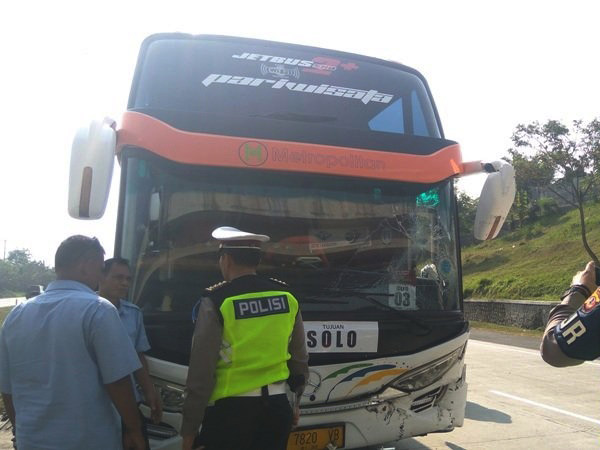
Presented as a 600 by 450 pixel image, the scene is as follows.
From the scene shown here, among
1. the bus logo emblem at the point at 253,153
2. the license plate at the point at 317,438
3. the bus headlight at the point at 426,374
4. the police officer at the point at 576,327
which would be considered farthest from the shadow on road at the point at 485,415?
the police officer at the point at 576,327

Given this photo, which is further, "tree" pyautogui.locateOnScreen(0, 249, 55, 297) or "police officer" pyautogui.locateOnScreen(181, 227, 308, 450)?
"tree" pyautogui.locateOnScreen(0, 249, 55, 297)

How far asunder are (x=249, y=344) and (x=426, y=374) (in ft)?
5.95

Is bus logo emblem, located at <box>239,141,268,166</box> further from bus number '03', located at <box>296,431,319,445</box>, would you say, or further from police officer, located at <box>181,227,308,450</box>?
bus number '03', located at <box>296,431,319,445</box>

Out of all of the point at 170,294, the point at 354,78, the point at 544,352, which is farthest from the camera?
the point at 354,78

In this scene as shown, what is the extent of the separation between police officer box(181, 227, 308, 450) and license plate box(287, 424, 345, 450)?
2.61 feet

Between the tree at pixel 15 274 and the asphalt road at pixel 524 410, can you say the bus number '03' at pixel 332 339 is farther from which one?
the tree at pixel 15 274

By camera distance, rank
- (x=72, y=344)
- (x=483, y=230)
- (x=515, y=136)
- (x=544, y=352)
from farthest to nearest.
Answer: (x=515, y=136) → (x=483, y=230) → (x=72, y=344) → (x=544, y=352)

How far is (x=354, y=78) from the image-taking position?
5.03 m

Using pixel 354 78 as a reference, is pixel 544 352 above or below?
below

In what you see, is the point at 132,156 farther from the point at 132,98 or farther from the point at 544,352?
the point at 544,352

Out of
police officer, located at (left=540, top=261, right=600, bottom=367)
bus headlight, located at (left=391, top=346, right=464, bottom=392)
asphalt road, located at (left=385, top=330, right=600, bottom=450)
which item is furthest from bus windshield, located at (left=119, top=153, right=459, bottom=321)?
asphalt road, located at (left=385, top=330, right=600, bottom=450)

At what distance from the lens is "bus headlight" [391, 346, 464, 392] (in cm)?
412

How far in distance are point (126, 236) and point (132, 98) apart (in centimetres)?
111

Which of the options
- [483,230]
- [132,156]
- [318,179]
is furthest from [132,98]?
Answer: [483,230]
